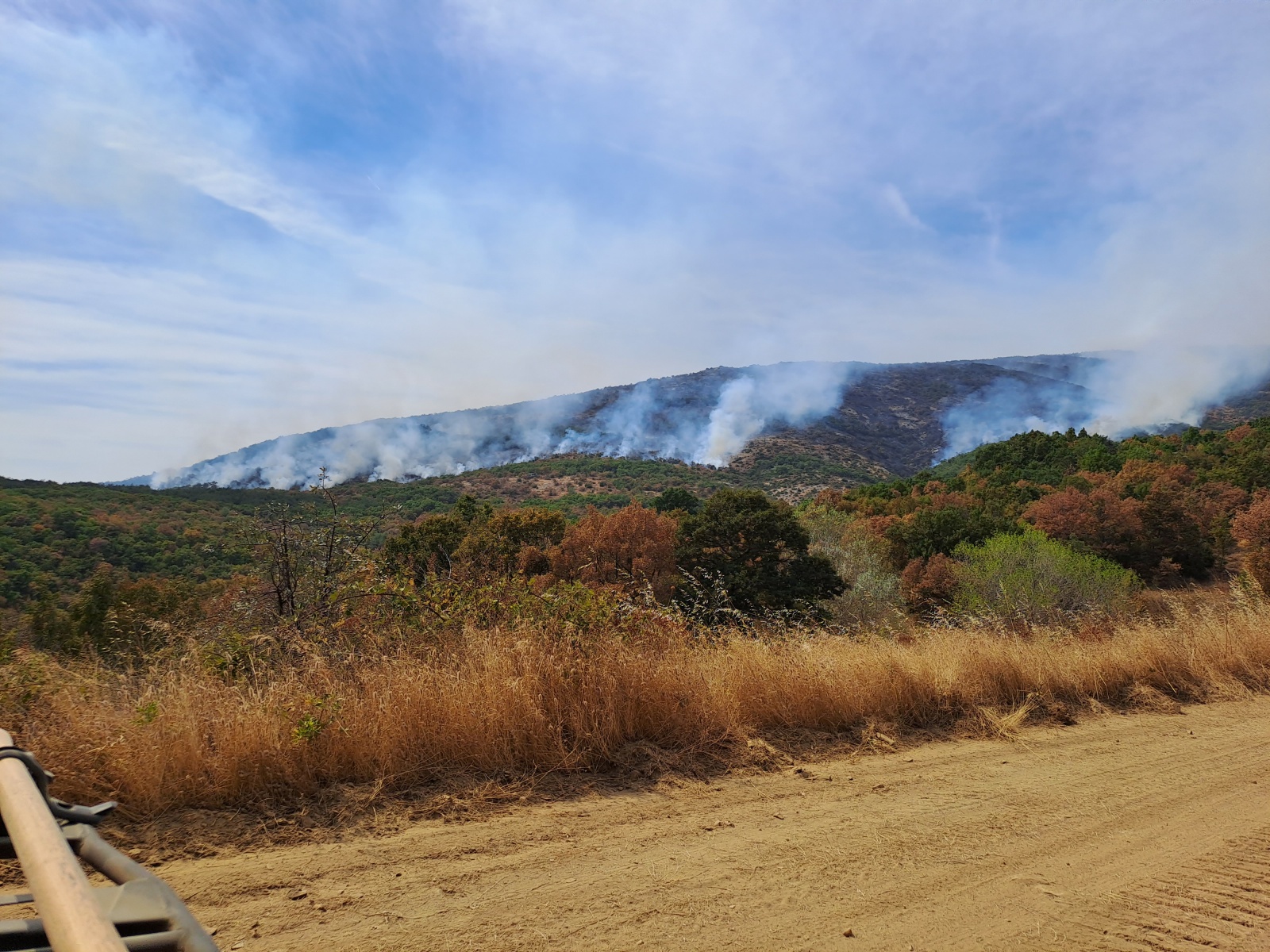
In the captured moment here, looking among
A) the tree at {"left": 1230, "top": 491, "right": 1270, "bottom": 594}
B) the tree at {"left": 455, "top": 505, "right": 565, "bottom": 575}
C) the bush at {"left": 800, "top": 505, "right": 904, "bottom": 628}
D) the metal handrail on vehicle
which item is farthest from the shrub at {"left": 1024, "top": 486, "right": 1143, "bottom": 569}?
→ the metal handrail on vehicle

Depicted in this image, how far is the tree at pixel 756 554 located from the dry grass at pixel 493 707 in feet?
72.0

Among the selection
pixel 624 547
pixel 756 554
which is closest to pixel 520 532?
pixel 624 547

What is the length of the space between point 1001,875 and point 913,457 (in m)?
142

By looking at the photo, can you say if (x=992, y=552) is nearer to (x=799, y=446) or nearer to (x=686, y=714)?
(x=686, y=714)

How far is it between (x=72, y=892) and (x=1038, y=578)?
3059 cm

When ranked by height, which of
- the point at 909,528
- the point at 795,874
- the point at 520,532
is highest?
the point at 520,532

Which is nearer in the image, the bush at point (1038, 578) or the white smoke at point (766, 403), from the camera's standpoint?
the bush at point (1038, 578)

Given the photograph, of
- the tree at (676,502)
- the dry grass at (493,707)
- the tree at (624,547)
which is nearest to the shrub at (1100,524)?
the tree at (624,547)

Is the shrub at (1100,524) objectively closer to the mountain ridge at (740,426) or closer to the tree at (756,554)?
the tree at (756,554)

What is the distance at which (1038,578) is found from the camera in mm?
26641

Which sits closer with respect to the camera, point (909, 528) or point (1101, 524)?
point (1101, 524)

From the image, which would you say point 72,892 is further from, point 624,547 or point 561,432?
point 561,432

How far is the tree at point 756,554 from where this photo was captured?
29.3 metres

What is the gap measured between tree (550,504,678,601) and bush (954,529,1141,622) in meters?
12.3
